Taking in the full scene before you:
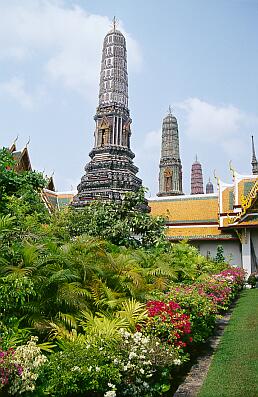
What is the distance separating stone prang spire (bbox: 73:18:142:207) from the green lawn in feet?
30.4

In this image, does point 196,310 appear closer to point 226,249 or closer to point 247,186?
point 226,249

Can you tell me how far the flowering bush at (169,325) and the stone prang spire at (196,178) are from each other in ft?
161

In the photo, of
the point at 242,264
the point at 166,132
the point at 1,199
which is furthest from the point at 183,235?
the point at 166,132

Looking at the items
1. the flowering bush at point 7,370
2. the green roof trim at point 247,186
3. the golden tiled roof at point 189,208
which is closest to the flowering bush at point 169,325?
the flowering bush at point 7,370

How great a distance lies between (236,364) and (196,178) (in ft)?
169

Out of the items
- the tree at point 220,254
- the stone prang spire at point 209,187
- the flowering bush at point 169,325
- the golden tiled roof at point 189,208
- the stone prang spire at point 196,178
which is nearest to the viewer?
the flowering bush at point 169,325

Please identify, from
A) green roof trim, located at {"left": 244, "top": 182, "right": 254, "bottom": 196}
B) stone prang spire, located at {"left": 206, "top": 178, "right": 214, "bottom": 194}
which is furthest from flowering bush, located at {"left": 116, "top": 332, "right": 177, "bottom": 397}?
stone prang spire, located at {"left": 206, "top": 178, "right": 214, "bottom": 194}

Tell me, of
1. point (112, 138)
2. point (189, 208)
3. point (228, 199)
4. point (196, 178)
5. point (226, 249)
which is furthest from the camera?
point (196, 178)

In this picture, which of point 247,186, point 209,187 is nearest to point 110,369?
point 247,186

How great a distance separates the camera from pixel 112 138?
18.2 metres

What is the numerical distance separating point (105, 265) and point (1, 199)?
4600 mm

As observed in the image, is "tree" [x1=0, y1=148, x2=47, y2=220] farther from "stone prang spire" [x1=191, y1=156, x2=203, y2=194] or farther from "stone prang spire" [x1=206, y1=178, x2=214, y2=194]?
"stone prang spire" [x1=206, y1=178, x2=214, y2=194]

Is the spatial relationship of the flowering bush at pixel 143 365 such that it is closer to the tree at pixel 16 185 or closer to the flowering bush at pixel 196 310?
the flowering bush at pixel 196 310

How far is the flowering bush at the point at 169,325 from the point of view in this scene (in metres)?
4.58
